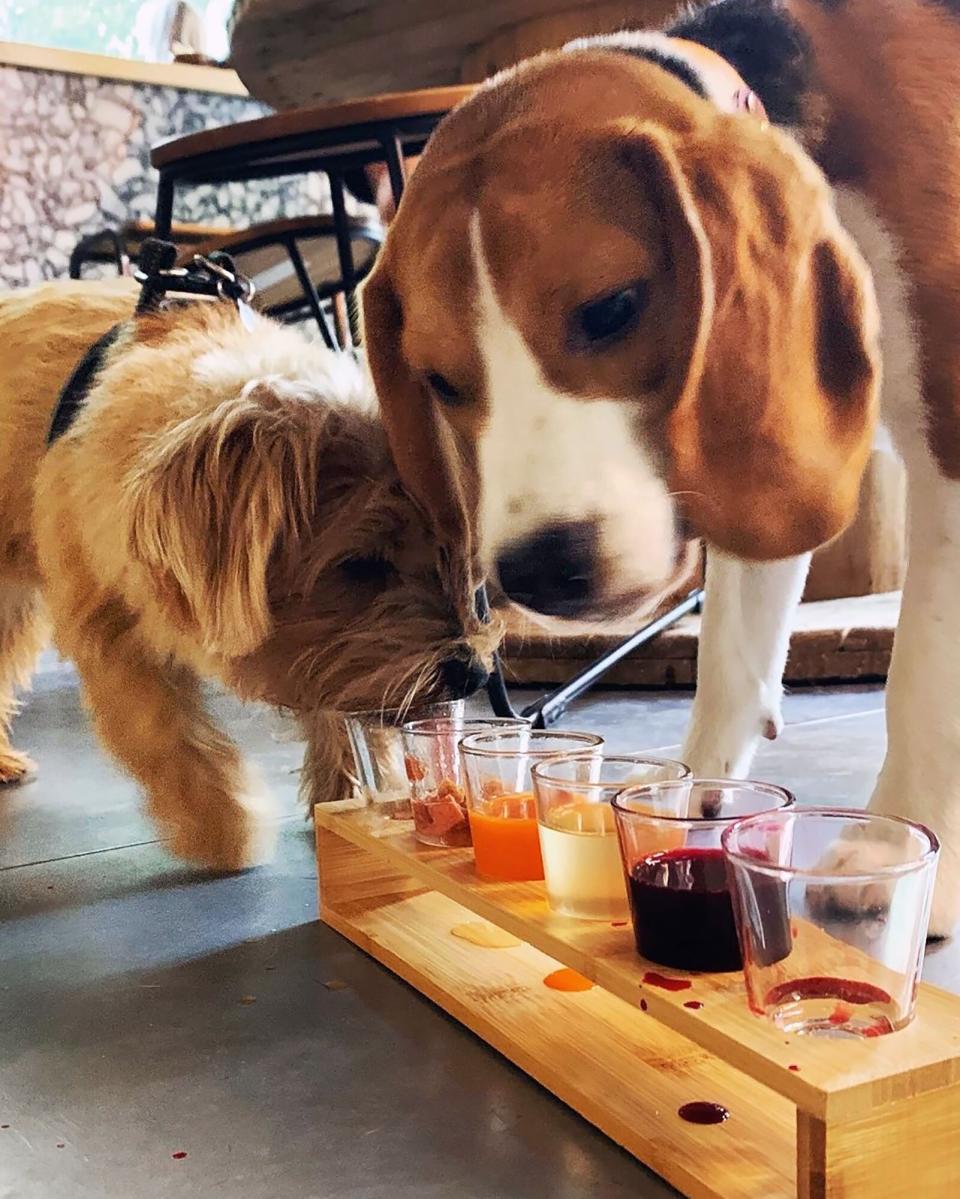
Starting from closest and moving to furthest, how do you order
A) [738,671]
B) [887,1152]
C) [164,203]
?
[887,1152], [738,671], [164,203]

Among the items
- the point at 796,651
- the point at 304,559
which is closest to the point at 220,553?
the point at 304,559

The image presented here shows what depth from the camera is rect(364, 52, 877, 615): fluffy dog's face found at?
943mm

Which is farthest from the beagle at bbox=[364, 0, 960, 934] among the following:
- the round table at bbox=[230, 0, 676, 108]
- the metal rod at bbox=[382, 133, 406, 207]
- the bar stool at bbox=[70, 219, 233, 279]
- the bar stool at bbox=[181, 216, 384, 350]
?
the bar stool at bbox=[70, 219, 233, 279]

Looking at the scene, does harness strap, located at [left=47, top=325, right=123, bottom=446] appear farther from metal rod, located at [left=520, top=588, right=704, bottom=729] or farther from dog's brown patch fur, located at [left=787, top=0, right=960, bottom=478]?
dog's brown patch fur, located at [left=787, top=0, right=960, bottom=478]

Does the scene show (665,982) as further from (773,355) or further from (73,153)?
(73,153)

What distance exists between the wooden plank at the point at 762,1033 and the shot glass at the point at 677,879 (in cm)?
2

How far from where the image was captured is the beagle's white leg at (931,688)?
98 cm

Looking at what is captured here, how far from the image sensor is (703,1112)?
822 millimetres

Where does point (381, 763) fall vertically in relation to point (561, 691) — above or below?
above

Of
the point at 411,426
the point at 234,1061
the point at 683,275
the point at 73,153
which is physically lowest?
the point at 234,1061

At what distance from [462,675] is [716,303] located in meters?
0.49

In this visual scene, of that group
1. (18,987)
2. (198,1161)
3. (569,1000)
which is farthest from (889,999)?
(18,987)

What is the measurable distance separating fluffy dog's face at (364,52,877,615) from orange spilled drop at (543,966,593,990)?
316 millimetres

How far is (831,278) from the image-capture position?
3.11 feet
